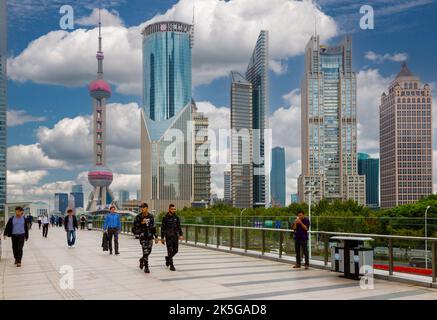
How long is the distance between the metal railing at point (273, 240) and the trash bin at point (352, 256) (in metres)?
0.39

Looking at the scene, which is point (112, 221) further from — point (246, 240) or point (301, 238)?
point (301, 238)

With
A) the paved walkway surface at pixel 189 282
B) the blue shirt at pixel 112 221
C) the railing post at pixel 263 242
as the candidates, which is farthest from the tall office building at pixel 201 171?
the paved walkway surface at pixel 189 282

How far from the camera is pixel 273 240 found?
1795 cm

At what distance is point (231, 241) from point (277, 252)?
4.00 m

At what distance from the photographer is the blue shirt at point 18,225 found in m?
16.9

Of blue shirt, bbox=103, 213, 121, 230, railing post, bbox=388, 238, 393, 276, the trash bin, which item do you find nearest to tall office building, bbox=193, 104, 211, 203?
blue shirt, bbox=103, 213, 121, 230

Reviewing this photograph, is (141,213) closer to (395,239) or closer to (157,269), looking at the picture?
(157,269)

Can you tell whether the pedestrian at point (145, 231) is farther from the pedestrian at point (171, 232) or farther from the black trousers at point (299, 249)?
the black trousers at point (299, 249)

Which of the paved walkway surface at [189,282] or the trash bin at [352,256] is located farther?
the trash bin at [352,256]

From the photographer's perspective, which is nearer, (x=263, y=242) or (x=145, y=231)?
(x=145, y=231)

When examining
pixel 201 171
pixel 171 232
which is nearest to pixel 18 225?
pixel 171 232

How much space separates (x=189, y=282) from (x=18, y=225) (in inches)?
281

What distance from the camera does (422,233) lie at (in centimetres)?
1958

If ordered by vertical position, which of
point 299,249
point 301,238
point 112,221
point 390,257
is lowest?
point 299,249
